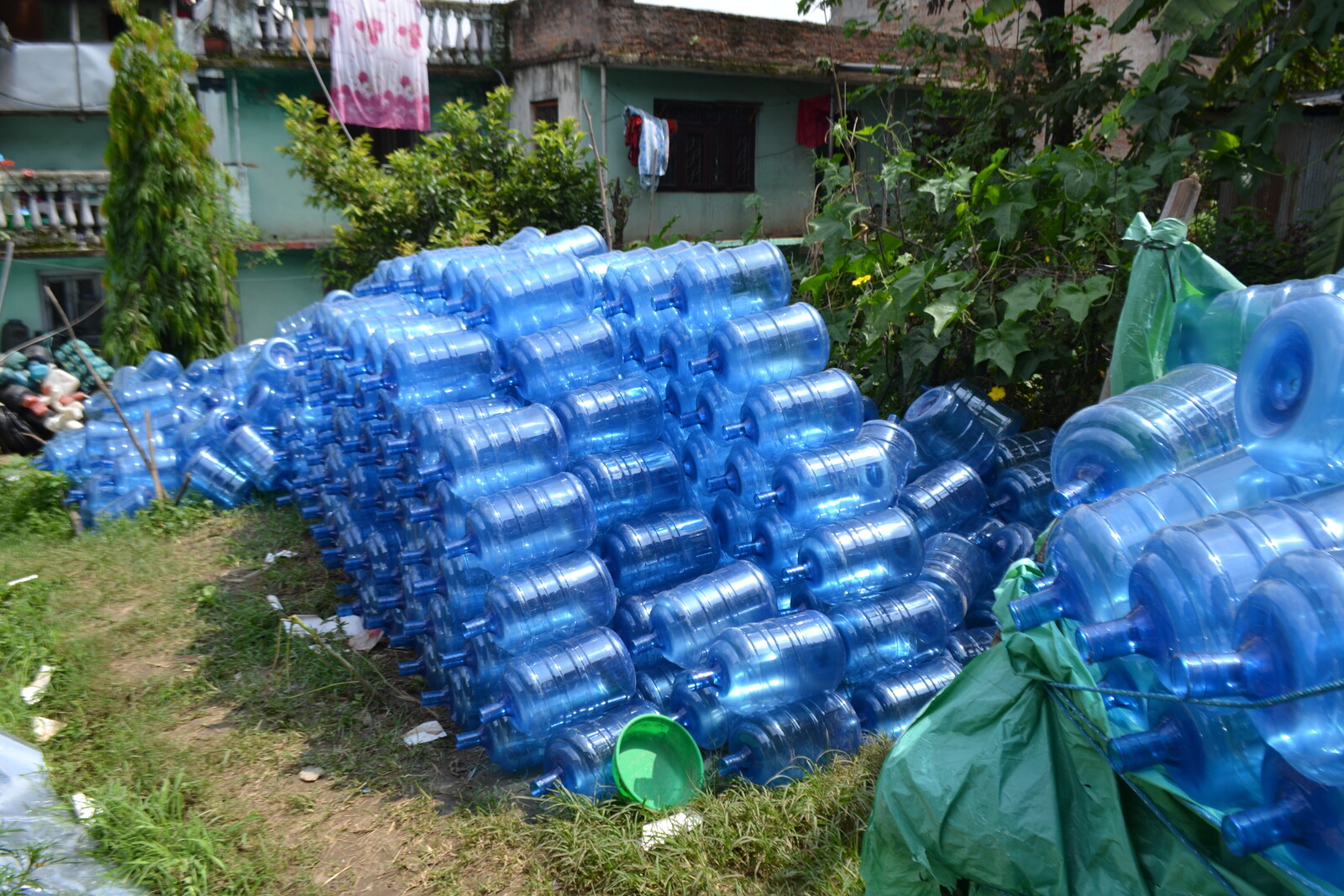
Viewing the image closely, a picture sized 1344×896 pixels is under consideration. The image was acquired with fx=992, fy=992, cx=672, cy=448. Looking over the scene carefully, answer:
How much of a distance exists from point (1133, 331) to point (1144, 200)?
7.99 ft

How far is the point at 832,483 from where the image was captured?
425 cm

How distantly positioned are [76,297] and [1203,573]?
13.3m

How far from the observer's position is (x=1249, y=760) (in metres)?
2.12

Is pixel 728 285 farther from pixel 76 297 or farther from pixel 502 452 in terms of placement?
pixel 76 297

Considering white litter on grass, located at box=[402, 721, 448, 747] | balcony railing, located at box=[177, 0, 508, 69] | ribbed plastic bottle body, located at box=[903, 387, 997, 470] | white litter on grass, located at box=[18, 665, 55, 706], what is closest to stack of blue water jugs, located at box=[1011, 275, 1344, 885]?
ribbed plastic bottle body, located at box=[903, 387, 997, 470]

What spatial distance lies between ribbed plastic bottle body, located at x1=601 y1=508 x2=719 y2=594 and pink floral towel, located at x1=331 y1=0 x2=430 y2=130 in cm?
950

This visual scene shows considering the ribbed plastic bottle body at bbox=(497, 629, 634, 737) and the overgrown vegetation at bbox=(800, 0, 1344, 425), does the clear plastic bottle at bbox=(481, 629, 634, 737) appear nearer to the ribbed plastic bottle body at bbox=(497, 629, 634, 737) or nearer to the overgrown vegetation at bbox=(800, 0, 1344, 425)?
the ribbed plastic bottle body at bbox=(497, 629, 634, 737)

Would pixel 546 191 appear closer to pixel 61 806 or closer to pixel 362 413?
pixel 362 413

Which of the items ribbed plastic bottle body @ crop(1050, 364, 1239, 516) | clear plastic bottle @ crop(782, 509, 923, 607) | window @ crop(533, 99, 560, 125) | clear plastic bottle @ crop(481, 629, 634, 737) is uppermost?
window @ crop(533, 99, 560, 125)

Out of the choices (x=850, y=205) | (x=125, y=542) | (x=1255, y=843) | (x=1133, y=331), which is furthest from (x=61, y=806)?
(x=850, y=205)

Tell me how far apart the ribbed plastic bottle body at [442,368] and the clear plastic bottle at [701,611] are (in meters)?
1.38

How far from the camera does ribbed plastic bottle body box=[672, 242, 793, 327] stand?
4.63m

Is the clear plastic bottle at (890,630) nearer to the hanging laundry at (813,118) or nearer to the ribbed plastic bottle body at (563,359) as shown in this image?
the ribbed plastic bottle body at (563,359)

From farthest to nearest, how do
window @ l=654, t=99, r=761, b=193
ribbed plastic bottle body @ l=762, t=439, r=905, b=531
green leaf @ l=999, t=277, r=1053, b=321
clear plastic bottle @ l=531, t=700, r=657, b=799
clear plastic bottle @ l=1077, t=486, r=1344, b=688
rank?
window @ l=654, t=99, r=761, b=193 < green leaf @ l=999, t=277, r=1053, b=321 < ribbed plastic bottle body @ l=762, t=439, r=905, b=531 < clear plastic bottle @ l=531, t=700, r=657, b=799 < clear plastic bottle @ l=1077, t=486, r=1344, b=688
